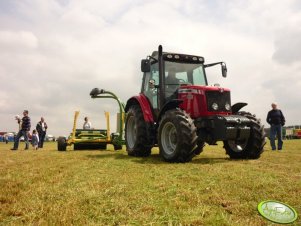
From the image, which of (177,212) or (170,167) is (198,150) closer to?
(170,167)

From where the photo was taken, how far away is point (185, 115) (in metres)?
6.57

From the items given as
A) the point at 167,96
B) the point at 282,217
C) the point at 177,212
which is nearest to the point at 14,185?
the point at 177,212

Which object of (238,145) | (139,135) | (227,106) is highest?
(227,106)

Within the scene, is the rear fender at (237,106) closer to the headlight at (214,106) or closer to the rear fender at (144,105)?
the headlight at (214,106)

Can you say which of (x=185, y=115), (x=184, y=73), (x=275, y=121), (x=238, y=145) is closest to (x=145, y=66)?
(x=184, y=73)

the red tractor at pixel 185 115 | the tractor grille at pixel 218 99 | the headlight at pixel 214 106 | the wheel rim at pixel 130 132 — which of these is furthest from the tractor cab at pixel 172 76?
the wheel rim at pixel 130 132

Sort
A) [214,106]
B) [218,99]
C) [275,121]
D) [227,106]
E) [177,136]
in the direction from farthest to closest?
[275,121] → [227,106] → [218,99] → [214,106] → [177,136]

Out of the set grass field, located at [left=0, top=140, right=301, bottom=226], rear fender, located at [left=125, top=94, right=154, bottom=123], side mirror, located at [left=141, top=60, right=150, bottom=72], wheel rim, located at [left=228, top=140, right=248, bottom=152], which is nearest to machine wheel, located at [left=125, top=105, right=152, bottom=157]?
rear fender, located at [left=125, top=94, right=154, bottom=123]

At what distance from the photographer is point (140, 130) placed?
8211mm

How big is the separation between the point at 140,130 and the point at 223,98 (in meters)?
2.25

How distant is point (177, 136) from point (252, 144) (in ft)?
6.68

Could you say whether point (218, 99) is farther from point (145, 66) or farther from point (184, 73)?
point (145, 66)

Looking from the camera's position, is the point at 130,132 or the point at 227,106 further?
the point at 130,132

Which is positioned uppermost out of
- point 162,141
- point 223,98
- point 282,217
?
point 223,98
